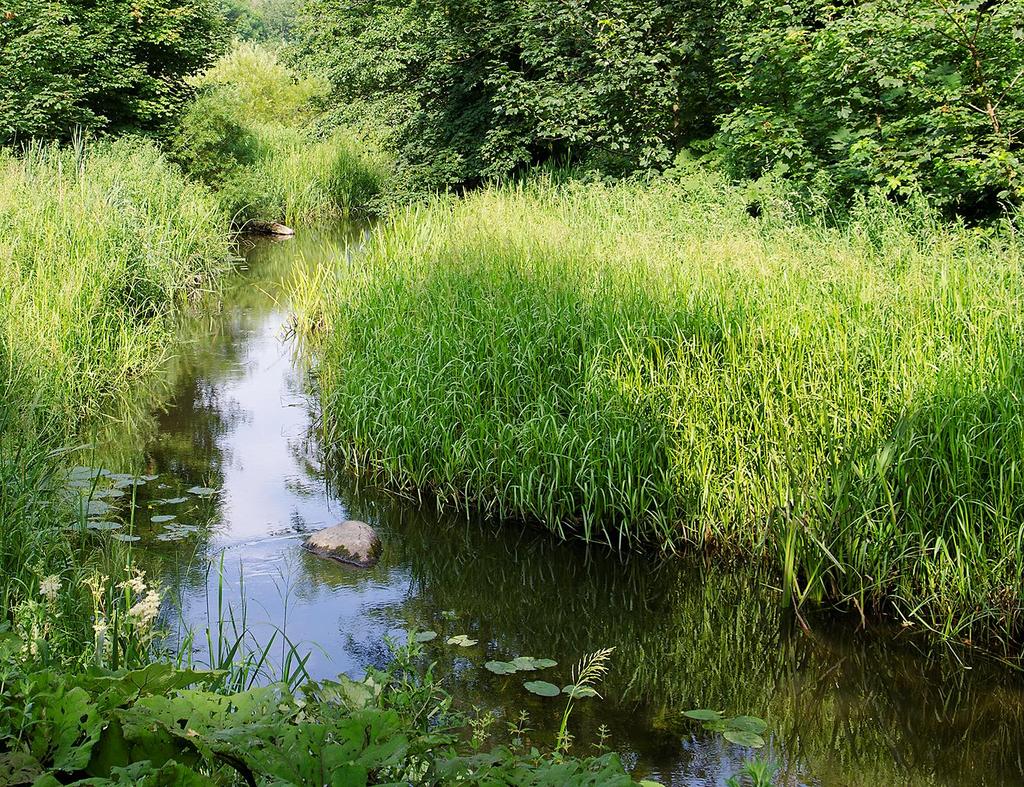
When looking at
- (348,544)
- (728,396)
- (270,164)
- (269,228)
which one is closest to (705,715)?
(728,396)

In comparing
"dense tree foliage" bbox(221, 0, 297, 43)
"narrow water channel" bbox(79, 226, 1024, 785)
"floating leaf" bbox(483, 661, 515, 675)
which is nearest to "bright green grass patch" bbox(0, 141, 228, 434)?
"narrow water channel" bbox(79, 226, 1024, 785)

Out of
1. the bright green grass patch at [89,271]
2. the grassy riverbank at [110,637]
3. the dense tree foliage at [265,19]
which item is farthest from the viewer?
the dense tree foliage at [265,19]

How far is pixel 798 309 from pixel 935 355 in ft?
2.84

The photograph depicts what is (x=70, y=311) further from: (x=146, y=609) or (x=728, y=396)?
(x=146, y=609)

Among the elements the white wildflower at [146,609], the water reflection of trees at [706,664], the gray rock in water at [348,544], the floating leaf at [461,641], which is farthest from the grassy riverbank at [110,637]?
the gray rock in water at [348,544]

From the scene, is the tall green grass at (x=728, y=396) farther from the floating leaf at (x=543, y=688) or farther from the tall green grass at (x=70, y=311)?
the tall green grass at (x=70, y=311)

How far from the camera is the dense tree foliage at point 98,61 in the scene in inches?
644

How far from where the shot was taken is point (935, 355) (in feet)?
17.1

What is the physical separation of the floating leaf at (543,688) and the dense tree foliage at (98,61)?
15424mm

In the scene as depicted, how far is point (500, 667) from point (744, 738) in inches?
44.4

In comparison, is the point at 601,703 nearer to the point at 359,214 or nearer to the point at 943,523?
the point at 943,523

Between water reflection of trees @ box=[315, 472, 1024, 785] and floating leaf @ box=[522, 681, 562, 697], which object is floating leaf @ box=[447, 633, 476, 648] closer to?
water reflection of trees @ box=[315, 472, 1024, 785]

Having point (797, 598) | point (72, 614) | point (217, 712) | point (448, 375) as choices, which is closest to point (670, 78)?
point (448, 375)

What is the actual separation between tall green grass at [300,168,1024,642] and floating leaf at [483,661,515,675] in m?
1.29
